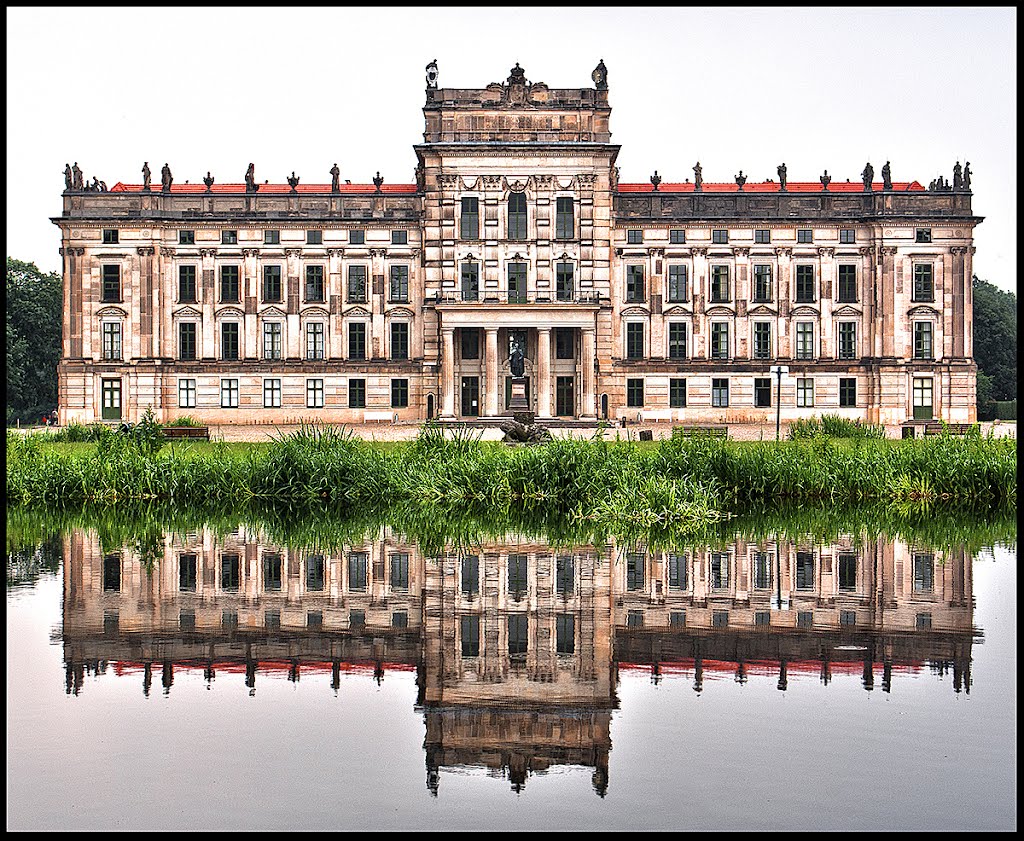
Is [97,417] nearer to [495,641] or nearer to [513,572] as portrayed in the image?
[513,572]

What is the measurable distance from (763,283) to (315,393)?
22.1 m

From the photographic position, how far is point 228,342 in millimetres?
60781

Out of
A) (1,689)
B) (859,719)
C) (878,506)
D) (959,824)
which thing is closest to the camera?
(959,824)

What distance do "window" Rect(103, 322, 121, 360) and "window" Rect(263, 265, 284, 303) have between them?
23.3 feet

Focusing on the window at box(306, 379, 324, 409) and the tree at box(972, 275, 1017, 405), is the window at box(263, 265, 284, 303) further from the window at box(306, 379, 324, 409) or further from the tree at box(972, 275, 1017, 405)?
the tree at box(972, 275, 1017, 405)

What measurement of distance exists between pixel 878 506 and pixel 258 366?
130 feet

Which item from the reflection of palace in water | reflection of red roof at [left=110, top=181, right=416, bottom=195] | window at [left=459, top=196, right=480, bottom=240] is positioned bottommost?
the reflection of palace in water

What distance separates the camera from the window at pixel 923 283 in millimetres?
61094

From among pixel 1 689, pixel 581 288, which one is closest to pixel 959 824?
pixel 1 689

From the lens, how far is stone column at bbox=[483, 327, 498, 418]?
192 feet

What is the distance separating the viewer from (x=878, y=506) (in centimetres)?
2614

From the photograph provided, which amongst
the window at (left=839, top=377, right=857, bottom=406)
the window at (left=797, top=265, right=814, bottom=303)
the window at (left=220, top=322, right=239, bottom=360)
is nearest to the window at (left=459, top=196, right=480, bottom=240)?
the window at (left=220, top=322, right=239, bottom=360)

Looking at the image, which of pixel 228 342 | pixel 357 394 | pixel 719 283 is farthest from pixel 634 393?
pixel 228 342

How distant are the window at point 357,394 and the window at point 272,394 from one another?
3386mm
